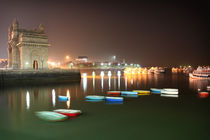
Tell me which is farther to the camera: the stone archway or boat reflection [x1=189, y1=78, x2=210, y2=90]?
the stone archway

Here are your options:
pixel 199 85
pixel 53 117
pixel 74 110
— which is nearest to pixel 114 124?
pixel 74 110

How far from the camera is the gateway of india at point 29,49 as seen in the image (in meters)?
39.0

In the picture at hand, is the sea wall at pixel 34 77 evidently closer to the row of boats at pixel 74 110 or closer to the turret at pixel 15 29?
the turret at pixel 15 29

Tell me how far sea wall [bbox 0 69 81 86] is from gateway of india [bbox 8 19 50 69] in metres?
4.38

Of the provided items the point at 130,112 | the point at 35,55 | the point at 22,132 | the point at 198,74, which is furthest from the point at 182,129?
the point at 198,74

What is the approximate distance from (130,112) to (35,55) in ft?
103

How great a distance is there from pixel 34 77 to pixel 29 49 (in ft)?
23.5

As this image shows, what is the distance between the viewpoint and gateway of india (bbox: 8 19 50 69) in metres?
39.0

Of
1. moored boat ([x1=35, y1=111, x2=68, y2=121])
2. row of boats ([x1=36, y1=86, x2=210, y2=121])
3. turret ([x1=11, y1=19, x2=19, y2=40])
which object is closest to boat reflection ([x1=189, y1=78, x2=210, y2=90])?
row of boats ([x1=36, y1=86, x2=210, y2=121])

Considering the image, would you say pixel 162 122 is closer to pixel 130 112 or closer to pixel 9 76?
pixel 130 112

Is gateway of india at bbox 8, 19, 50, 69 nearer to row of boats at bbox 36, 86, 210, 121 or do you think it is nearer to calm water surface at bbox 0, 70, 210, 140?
row of boats at bbox 36, 86, 210, 121

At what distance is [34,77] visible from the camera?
3612 cm

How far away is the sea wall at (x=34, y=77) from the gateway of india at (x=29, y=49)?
438 centimetres

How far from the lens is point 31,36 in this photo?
39625 mm
